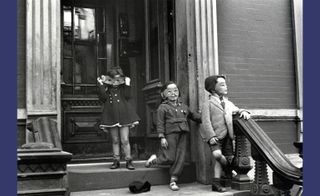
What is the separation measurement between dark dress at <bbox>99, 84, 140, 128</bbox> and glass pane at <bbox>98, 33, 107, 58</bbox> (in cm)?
173

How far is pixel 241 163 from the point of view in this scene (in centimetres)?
479

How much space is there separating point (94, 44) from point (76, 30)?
0.41 m

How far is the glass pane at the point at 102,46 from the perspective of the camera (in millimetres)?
7000

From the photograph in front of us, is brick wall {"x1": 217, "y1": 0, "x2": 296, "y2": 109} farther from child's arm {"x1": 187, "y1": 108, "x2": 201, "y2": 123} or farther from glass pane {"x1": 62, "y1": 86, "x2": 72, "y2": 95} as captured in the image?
glass pane {"x1": 62, "y1": 86, "x2": 72, "y2": 95}

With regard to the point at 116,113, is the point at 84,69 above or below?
above

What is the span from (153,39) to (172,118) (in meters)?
1.98

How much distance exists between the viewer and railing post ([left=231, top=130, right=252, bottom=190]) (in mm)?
4777

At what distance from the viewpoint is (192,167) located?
5.42 m

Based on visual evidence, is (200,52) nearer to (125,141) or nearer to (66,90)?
(125,141)

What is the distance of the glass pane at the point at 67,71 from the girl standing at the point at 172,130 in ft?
7.43

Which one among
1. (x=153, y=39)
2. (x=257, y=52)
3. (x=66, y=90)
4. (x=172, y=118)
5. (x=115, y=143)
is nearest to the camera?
(x=172, y=118)

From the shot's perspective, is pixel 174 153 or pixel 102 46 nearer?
pixel 174 153

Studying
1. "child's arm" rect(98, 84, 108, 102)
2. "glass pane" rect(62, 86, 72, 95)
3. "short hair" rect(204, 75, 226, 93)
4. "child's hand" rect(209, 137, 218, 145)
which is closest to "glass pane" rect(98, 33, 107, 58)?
"glass pane" rect(62, 86, 72, 95)

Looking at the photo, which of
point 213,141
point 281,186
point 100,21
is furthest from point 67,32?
point 281,186
